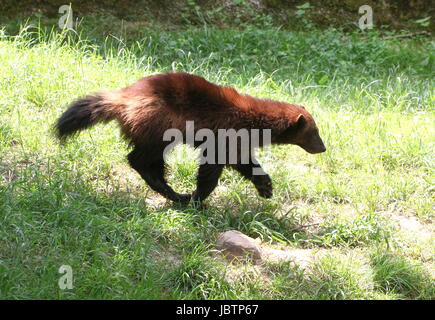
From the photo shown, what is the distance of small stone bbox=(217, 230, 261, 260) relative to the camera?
4219mm

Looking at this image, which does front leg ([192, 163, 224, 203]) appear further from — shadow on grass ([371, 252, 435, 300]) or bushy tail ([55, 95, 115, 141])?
shadow on grass ([371, 252, 435, 300])

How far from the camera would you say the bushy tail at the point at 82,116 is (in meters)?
4.62

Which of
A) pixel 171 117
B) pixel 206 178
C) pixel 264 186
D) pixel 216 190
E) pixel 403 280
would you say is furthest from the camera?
pixel 216 190

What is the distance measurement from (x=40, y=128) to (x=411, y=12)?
20.8 feet

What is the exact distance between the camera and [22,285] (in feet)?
11.7

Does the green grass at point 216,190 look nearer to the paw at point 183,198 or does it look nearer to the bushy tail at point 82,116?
the paw at point 183,198

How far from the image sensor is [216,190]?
5.25 meters

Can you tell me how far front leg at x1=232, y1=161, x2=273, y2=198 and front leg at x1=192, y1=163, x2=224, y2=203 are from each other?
276mm

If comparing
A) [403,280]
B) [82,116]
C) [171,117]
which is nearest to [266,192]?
[171,117]

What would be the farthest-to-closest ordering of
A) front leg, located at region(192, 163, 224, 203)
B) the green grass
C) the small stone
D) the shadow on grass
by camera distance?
front leg, located at region(192, 163, 224, 203) < the small stone < the shadow on grass < the green grass

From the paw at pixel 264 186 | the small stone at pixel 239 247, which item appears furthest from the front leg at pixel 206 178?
the small stone at pixel 239 247

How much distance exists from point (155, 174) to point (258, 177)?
809mm

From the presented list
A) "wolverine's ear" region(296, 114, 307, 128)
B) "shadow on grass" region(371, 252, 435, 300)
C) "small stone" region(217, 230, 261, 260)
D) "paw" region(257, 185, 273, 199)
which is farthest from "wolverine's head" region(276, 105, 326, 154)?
"shadow on grass" region(371, 252, 435, 300)

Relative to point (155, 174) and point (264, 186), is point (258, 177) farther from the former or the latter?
point (155, 174)
